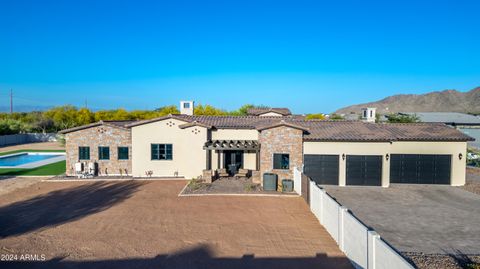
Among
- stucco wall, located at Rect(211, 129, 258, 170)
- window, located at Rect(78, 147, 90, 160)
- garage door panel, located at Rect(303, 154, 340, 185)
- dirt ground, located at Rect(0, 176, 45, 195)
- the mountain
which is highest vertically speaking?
the mountain

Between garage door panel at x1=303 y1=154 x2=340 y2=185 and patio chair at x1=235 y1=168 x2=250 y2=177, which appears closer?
garage door panel at x1=303 y1=154 x2=340 y2=185

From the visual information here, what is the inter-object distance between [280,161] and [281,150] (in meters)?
0.75

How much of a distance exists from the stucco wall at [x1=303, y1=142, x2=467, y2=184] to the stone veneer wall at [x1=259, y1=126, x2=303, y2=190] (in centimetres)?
105

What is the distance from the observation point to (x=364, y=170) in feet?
69.3

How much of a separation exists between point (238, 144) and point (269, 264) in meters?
13.1

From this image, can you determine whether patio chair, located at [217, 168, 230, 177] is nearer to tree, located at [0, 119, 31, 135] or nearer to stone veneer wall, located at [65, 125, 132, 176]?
stone veneer wall, located at [65, 125, 132, 176]

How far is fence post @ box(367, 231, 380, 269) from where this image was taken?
25.8 ft

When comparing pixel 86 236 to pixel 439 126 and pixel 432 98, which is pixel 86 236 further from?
pixel 432 98

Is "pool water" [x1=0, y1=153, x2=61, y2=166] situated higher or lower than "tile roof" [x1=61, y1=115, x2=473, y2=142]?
lower

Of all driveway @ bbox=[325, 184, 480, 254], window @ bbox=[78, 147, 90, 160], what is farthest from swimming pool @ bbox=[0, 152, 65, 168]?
driveway @ bbox=[325, 184, 480, 254]

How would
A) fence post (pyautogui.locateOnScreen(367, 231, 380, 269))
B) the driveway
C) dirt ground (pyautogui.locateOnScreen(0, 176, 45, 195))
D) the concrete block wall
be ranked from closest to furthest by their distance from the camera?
the concrete block wall, fence post (pyautogui.locateOnScreen(367, 231, 380, 269)), the driveway, dirt ground (pyautogui.locateOnScreen(0, 176, 45, 195))

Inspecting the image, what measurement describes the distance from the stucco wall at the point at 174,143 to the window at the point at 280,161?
5.68 m

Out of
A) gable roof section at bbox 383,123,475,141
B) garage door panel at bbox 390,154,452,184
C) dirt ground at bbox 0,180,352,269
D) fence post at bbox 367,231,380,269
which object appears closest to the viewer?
fence post at bbox 367,231,380,269

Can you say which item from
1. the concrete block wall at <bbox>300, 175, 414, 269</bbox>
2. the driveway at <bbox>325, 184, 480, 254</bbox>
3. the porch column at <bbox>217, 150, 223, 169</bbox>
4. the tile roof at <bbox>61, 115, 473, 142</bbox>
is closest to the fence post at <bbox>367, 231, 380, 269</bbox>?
the concrete block wall at <bbox>300, 175, 414, 269</bbox>
